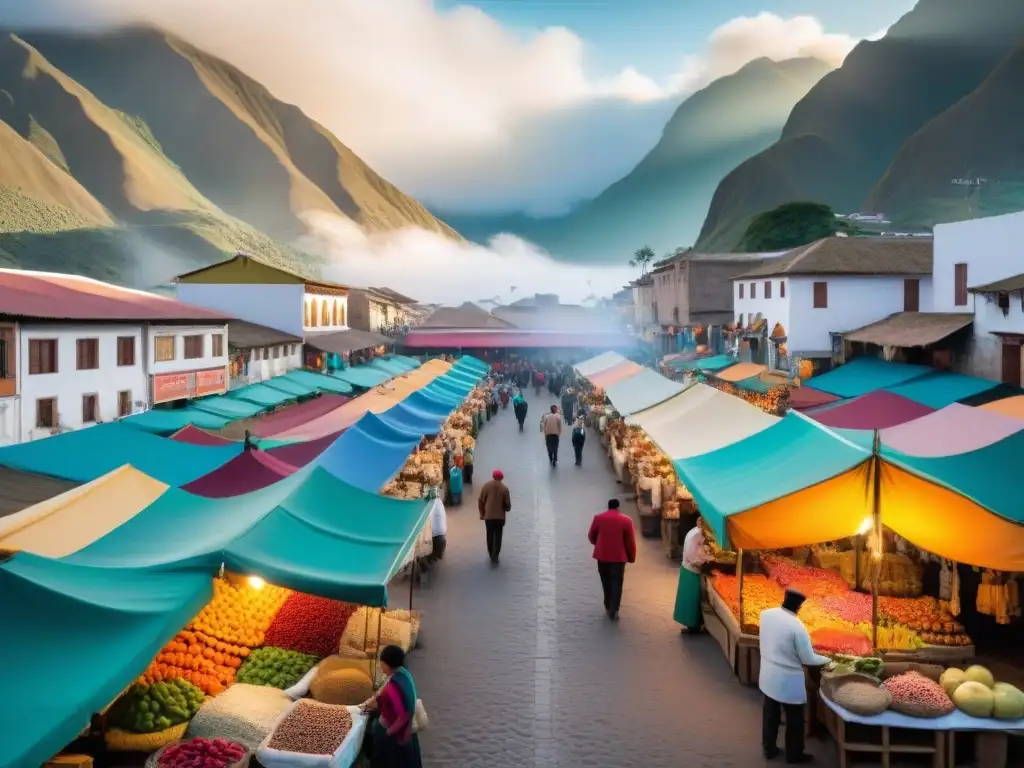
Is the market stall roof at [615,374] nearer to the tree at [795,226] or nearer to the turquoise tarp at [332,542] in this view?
the turquoise tarp at [332,542]

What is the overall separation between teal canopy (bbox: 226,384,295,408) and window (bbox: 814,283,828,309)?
20.7 m

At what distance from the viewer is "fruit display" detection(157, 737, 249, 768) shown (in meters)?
6.51

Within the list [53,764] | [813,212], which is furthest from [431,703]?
[813,212]

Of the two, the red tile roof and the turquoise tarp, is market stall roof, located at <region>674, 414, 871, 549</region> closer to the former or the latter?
the turquoise tarp

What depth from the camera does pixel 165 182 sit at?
153m

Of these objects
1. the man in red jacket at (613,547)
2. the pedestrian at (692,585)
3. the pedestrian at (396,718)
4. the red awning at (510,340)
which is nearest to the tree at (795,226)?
the red awning at (510,340)

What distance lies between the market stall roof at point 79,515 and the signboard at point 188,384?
1808cm

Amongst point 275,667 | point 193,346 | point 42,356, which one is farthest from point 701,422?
point 193,346

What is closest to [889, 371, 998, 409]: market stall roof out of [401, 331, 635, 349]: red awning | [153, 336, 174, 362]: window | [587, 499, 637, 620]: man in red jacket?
[587, 499, 637, 620]: man in red jacket

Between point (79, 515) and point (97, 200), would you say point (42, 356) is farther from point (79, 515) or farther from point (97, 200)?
point (97, 200)

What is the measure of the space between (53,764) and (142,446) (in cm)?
976

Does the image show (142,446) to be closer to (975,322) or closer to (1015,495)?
(1015,495)

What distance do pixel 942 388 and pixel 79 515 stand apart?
2013 centimetres

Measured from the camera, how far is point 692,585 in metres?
10.9
